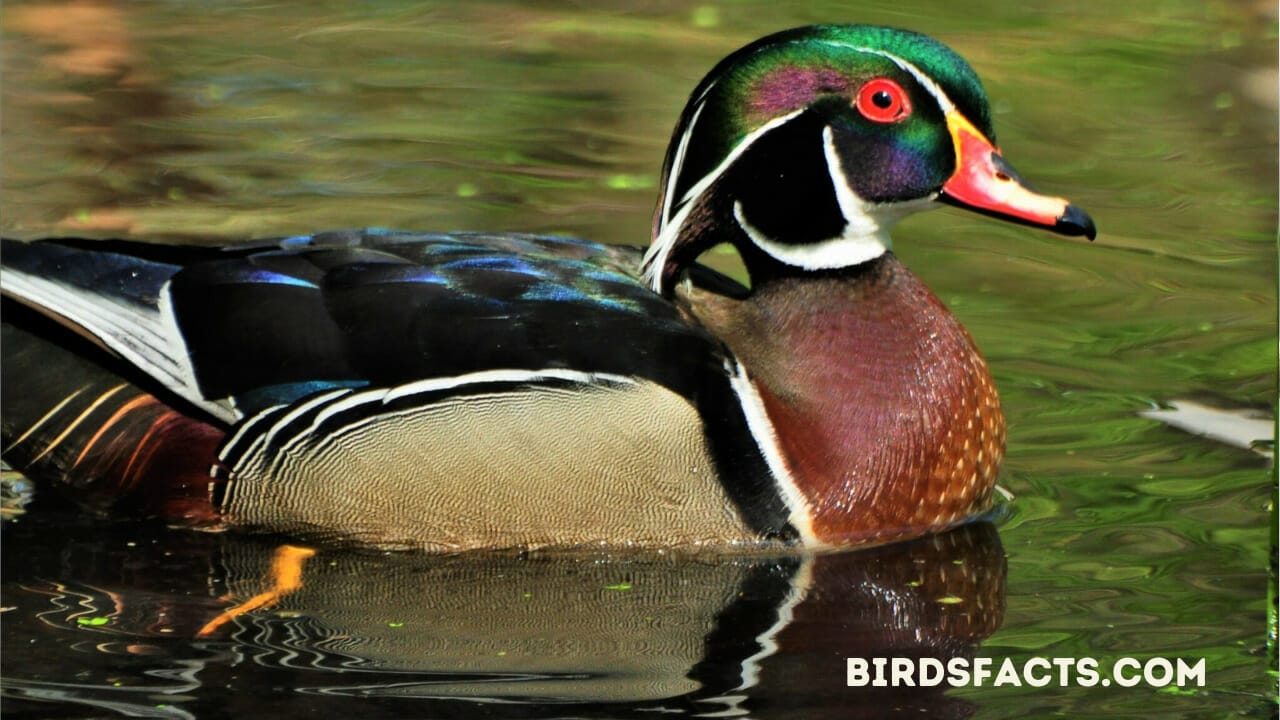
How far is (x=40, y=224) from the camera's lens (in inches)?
331

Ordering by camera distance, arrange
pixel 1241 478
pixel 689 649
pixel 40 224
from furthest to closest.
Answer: pixel 40 224 → pixel 1241 478 → pixel 689 649

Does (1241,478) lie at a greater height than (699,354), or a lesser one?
lesser

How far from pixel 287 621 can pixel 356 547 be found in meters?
0.49

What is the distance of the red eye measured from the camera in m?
5.82

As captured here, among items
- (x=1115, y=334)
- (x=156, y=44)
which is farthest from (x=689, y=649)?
(x=156, y=44)

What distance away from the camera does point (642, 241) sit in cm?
810

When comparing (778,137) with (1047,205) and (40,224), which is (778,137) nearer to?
(1047,205)

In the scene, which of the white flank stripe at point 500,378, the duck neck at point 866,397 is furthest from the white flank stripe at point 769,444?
the white flank stripe at point 500,378

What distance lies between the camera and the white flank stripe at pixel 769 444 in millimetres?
5758

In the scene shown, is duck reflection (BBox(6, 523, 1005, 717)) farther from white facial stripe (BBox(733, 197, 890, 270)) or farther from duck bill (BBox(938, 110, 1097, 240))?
duck bill (BBox(938, 110, 1097, 240))

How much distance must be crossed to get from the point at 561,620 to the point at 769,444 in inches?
31.8

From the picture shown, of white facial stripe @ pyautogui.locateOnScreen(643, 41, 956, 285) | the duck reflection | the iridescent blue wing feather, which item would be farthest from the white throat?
the duck reflection

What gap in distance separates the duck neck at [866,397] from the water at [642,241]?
0.17 meters

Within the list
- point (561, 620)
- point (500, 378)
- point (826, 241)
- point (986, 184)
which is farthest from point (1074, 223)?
point (561, 620)
